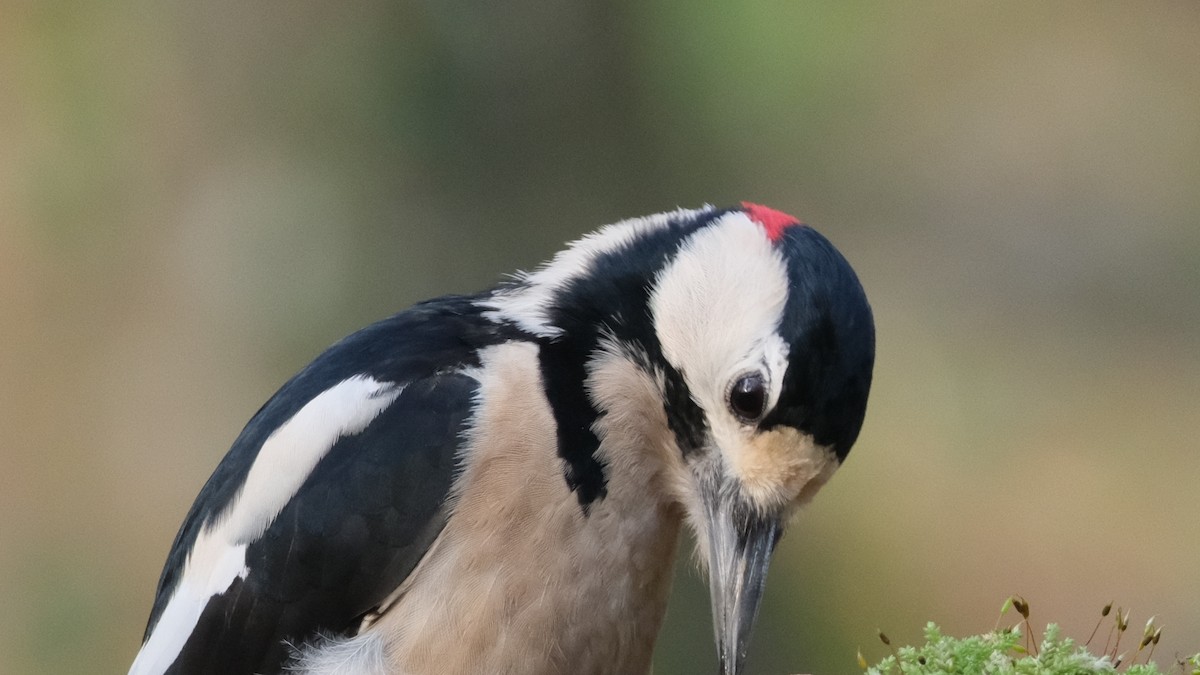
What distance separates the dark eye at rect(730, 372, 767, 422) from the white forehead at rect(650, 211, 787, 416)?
0.01m

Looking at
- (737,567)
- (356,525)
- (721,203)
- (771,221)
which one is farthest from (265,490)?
(721,203)

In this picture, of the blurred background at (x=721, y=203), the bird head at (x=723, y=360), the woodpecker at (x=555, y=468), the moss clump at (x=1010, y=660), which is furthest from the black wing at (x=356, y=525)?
the blurred background at (x=721, y=203)

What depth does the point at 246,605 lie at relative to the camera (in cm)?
143

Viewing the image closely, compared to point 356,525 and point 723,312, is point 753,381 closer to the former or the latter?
point 723,312

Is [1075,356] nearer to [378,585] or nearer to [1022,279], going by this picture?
[1022,279]

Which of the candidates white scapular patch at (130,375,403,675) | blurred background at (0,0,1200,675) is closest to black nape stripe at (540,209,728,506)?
white scapular patch at (130,375,403,675)

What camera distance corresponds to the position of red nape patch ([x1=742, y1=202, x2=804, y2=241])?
1397 millimetres

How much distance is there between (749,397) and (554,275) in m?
0.34

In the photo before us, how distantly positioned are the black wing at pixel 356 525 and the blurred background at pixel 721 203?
82.2 inches

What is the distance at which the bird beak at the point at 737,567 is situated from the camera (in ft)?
4.40

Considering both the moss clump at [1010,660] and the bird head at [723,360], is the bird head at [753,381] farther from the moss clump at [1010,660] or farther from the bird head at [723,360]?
the moss clump at [1010,660]

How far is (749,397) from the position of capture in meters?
1.27

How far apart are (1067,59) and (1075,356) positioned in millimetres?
934

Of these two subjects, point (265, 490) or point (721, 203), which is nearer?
point (265, 490)
